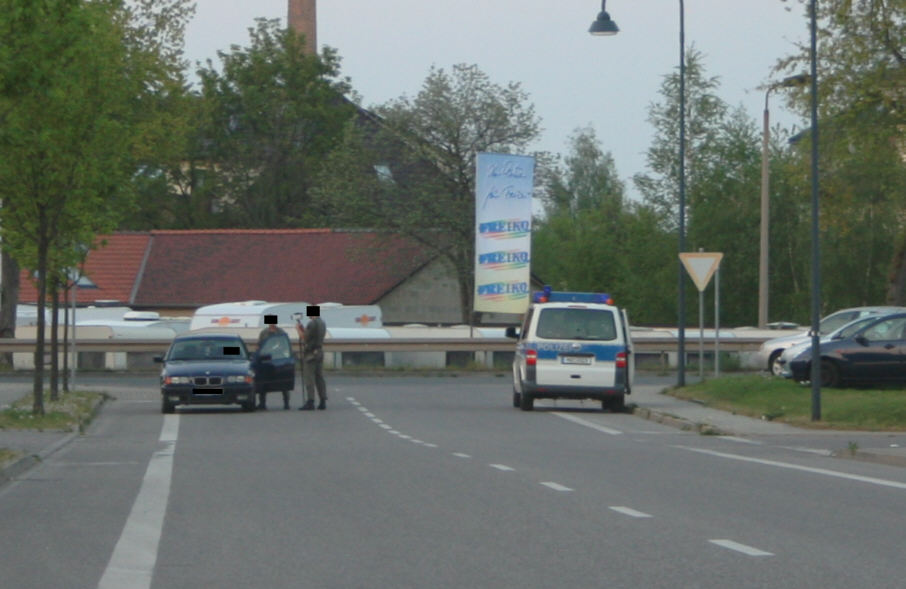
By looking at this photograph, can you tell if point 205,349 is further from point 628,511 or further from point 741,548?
point 741,548

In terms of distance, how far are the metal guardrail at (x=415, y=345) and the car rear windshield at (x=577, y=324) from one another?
1968cm

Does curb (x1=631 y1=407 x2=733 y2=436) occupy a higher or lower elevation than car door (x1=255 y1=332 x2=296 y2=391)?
lower

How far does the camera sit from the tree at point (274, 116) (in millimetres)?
81688

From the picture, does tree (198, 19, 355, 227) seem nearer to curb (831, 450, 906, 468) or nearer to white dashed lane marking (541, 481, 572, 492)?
curb (831, 450, 906, 468)

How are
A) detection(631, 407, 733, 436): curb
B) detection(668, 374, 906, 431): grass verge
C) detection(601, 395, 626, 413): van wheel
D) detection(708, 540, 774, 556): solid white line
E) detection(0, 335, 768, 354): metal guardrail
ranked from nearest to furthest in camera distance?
detection(708, 540, 774, 556): solid white line → detection(631, 407, 733, 436): curb → detection(668, 374, 906, 431): grass verge → detection(601, 395, 626, 413): van wheel → detection(0, 335, 768, 354): metal guardrail

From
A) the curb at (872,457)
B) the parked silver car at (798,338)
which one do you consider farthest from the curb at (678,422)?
the parked silver car at (798,338)

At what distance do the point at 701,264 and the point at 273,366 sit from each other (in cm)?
885

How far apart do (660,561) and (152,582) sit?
2899 mm

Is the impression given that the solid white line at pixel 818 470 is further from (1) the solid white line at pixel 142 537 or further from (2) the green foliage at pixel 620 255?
(2) the green foliage at pixel 620 255

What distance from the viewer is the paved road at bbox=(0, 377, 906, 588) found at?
8.91 meters

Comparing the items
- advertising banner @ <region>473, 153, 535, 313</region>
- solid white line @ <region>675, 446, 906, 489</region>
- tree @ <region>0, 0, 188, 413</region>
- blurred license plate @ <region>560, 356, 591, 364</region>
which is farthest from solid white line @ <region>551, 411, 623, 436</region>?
advertising banner @ <region>473, 153, 535, 313</region>

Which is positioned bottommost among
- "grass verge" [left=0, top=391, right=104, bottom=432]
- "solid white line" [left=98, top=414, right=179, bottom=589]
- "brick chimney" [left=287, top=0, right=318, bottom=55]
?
"solid white line" [left=98, top=414, right=179, bottom=589]

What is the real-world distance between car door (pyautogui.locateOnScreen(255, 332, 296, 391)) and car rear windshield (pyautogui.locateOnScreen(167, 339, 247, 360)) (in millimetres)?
381

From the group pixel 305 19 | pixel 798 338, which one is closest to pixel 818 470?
pixel 798 338
